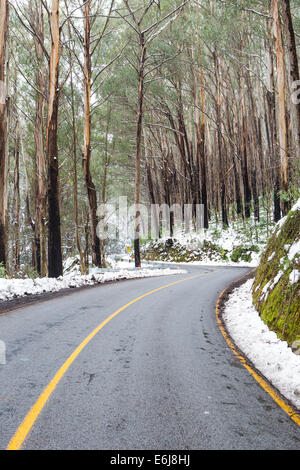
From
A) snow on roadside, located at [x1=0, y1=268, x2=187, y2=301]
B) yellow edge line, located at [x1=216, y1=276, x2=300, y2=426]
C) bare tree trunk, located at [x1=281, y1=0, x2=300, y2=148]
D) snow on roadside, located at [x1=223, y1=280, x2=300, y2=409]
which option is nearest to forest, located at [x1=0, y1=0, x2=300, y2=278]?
bare tree trunk, located at [x1=281, y1=0, x2=300, y2=148]

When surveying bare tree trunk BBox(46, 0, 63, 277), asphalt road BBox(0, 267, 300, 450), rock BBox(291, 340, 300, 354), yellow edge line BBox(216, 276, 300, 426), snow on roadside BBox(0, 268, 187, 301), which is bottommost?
yellow edge line BBox(216, 276, 300, 426)

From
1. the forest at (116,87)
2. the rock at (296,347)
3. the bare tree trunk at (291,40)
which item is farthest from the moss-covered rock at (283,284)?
the bare tree trunk at (291,40)

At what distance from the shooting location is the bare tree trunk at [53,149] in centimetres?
1517

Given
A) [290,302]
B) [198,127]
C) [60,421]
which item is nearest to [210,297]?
[290,302]

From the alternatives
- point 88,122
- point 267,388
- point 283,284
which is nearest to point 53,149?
point 88,122

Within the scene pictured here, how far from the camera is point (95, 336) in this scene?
6.86 meters

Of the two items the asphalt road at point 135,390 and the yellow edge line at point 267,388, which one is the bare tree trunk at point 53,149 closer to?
the asphalt road at point 135,390

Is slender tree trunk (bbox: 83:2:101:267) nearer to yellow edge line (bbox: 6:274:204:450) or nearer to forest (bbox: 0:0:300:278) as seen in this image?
forest (bbox: 0:0:300:278)

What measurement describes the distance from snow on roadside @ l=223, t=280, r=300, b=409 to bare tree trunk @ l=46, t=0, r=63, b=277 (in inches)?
356

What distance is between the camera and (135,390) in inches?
170

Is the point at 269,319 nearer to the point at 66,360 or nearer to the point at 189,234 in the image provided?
the point at 66,360

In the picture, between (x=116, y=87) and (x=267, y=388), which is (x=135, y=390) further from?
(x=116, y=87)

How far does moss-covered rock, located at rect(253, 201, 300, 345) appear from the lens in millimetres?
6078
